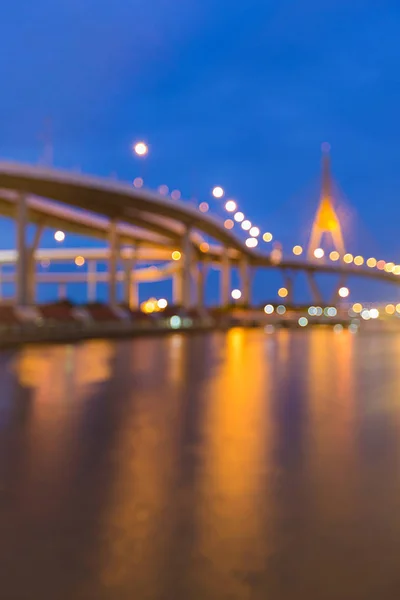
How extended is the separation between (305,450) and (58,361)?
1246 cm

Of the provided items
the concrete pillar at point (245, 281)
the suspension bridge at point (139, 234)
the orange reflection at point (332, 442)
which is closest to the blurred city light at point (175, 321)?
the suspension bridge at point (139, 234)

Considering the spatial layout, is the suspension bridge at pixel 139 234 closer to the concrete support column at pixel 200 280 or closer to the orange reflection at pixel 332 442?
the concrete support column at pixel 200 280

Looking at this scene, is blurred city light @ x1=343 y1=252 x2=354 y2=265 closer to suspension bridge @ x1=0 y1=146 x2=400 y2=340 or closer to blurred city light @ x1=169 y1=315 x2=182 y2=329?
suspension bridge @ x1=0 y1=146 x2=400 y2=340

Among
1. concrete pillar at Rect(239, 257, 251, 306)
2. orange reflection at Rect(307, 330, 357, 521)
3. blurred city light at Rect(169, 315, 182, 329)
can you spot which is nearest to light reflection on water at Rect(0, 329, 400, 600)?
orange reflection at Rect(307, 330, 357, 521)

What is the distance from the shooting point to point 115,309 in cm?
4341

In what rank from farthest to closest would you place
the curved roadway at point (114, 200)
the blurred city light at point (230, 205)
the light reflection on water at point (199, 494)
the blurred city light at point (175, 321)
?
the blurred city light at point (230, 205) < the blurred city light at point (175, 321) < the curved roadway at point (114, 200) < the light reflection on water at point (199, 494)

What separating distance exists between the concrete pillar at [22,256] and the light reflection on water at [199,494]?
25.1 meters

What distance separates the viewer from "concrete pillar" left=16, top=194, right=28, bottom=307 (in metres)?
36.2

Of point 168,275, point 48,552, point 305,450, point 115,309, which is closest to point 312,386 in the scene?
point 305,450

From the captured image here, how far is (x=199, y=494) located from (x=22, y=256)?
33.8 meters

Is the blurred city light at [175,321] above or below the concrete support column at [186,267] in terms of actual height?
below

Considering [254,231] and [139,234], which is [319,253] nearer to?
[254,231]

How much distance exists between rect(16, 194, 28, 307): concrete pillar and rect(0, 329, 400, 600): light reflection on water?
82.4 ft

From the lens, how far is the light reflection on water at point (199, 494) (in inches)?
143
